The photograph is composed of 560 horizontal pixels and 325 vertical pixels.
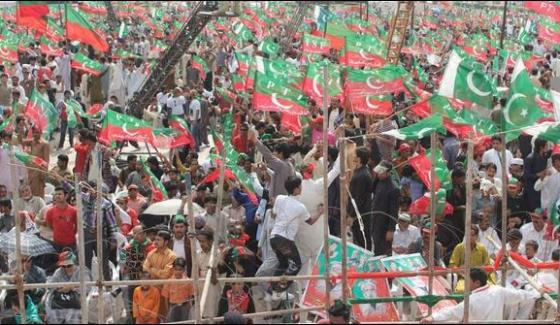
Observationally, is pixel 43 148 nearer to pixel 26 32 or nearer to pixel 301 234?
pixel 301 234

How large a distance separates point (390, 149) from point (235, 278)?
5217mm

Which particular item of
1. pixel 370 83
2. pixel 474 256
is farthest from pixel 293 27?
pixel 474 256

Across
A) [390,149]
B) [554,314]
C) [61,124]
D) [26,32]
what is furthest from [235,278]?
[26,32]

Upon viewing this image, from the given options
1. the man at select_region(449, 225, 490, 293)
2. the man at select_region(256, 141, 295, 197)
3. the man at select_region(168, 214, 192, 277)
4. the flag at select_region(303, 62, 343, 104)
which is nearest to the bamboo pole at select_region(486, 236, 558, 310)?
the man at select_region(449, 225, 490, 293)

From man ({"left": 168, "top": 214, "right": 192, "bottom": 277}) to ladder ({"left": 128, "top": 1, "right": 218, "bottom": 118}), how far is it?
30.4 ft

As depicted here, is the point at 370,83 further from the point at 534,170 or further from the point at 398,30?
the point at 398,30

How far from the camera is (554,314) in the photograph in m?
8.31

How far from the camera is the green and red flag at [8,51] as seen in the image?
739 inches

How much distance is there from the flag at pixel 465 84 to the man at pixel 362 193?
1900 millimetres

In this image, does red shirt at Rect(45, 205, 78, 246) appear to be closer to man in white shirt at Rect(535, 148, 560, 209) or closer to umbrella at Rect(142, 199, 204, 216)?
umbrella at Rect(142, 199, 204, 216)

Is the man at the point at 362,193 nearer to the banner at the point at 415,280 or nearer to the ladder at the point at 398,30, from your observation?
the banner at the point at 415,280

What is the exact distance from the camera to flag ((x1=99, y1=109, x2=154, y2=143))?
13008 millimetres

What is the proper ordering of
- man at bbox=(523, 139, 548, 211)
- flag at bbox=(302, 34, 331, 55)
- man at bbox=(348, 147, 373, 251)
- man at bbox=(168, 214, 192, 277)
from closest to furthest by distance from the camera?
1. man at bbox=(168, 214, 192, 277)
2. man at bbox=(348, 147, 373, 251)
3. man at bbox=(523, 139, 548, 211)
4. flag at bbox=(302, 34, 331, 55)

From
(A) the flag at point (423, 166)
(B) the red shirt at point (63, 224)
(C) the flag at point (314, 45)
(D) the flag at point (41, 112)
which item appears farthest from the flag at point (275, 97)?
(C) the flag at point (314, 45)
